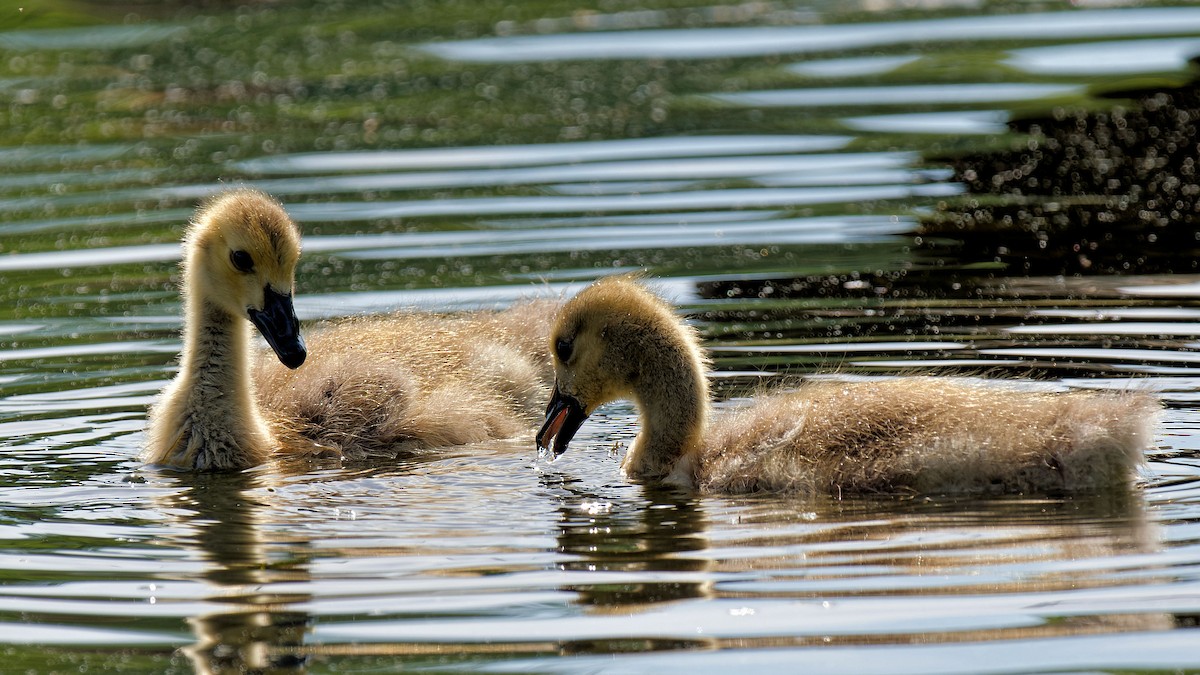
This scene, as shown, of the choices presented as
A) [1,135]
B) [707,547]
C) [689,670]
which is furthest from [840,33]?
[689,670]

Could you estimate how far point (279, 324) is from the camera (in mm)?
8562

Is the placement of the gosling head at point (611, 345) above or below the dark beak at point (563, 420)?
above

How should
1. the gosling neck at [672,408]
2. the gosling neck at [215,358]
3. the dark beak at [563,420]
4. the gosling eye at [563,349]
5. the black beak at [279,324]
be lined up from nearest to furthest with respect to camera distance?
the gosling neck at [672,408] → the gosling eye at [563,349] → the dark beak at [563,420] → the black beak at [279,324] → the gosling neck at [215,358]

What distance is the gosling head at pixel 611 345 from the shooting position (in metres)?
8.02

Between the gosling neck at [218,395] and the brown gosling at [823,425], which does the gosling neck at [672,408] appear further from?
the gosling neck at [218,395]

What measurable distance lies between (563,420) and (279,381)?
1.61 metres

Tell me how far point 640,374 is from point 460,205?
5833 mm

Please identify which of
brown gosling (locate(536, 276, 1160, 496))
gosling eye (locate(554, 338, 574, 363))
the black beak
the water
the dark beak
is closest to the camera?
the water

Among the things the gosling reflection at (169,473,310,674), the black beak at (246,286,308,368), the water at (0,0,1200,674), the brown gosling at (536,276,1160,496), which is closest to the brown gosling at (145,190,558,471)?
the black beak at (246,286,308,368)

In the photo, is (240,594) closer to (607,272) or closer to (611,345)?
(611,345)

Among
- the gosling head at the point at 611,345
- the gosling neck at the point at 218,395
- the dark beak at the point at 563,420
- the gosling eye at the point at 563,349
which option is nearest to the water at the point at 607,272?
the dark beak at the point at 563,420

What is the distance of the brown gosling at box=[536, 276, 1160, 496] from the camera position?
708 centimetres

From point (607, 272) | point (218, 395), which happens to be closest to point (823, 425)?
point (218, 395)

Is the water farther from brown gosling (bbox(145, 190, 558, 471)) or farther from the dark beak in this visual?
brown gosling (bbox(145, 190, 558, 471))
